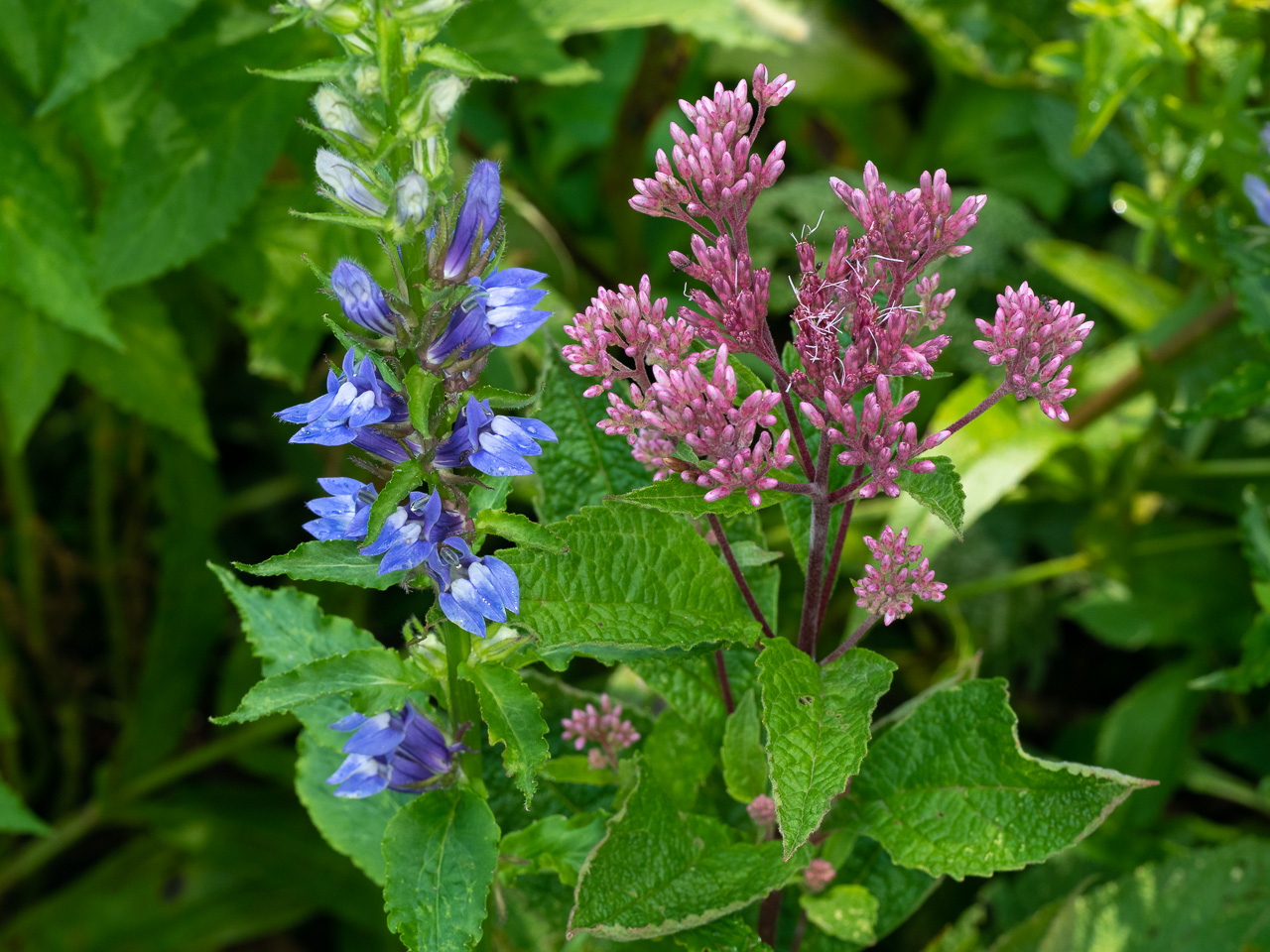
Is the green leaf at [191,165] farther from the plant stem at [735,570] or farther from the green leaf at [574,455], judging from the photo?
the plant stem at [735,570]

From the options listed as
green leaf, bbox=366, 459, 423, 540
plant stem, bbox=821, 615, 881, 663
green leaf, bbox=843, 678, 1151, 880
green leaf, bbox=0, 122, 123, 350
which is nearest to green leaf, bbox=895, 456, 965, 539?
plant stem, bbox=821, 615, 881, 663

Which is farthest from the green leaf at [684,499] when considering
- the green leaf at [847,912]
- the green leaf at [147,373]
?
the green leaf at [147,373]

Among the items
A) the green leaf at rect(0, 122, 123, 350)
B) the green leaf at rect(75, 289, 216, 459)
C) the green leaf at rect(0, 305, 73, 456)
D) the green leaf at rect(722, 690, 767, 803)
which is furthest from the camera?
the green leaf at rect(75, 289, 216, 459)

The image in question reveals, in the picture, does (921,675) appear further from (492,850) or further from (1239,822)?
(492,850)

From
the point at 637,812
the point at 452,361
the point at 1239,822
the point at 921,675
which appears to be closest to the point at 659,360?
the point at 452,361

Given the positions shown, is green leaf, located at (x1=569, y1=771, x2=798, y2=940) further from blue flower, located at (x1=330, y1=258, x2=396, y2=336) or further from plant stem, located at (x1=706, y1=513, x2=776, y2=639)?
blue flower, located at (x1=330, y1=258, x2=396, y2=336)

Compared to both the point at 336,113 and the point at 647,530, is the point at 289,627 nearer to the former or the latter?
the point at 647,530
